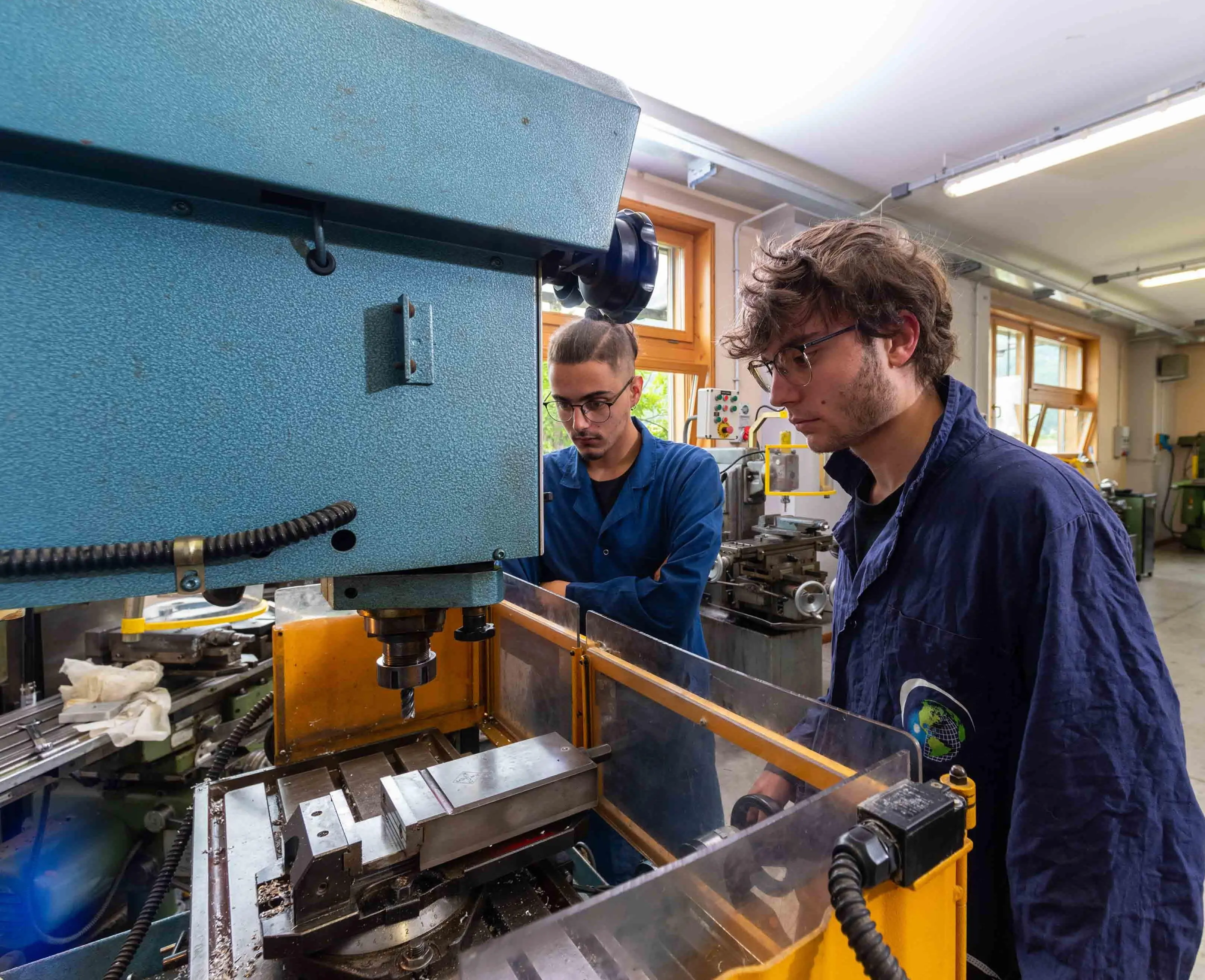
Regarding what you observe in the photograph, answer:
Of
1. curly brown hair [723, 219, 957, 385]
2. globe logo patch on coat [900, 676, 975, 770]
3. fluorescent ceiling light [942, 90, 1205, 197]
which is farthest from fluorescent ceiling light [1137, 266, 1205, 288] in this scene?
globe logo patch on coat [900, 676, 975, 770]

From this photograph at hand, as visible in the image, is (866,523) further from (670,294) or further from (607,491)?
(670,294)

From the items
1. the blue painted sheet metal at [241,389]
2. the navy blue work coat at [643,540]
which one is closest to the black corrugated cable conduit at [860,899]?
the blue painted sheet metal at [241,389]

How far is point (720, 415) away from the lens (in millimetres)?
3379

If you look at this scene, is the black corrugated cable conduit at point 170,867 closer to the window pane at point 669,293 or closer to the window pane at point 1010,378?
the window pane at point 669,293

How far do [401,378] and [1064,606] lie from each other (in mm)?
706

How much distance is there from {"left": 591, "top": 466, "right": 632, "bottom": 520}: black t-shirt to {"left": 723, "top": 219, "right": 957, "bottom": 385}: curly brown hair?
56 cm

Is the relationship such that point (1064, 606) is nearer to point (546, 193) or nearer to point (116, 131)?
point (546, 193)

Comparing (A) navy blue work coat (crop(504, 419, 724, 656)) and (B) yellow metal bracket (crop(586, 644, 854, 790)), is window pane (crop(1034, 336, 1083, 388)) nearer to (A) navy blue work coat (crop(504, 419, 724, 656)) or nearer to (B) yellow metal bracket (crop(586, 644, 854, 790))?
(A) navy blue work coat (crop(504, 419, 724, 656))

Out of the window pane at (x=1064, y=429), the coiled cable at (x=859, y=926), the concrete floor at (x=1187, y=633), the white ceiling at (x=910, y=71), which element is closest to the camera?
the coiled cable at (x=859, y=926)

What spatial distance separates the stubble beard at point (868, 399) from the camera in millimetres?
914

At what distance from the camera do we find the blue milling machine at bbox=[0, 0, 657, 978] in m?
0.40

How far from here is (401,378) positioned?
526mm

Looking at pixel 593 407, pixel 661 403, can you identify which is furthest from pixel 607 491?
pixel 661 403

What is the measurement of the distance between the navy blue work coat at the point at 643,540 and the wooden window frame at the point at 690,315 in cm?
245
